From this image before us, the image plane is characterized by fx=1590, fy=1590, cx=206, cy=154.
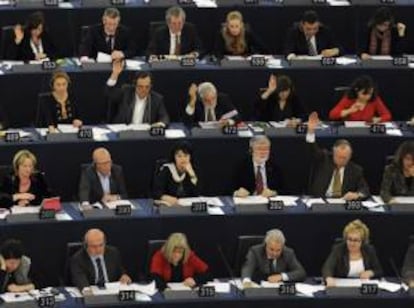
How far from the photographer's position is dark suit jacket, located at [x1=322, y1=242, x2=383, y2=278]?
12.8 metres

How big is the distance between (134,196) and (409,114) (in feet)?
9.79

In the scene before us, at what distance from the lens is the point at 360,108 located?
14.5m

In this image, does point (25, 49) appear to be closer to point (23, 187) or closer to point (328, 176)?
point (23, 187)

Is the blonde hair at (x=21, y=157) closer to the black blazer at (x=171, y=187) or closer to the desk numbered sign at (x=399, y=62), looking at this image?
the black blazer at (x=171, y=187)

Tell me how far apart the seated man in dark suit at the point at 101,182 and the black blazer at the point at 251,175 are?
1.03 metres

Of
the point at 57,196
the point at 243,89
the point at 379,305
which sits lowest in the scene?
the point at 379,305

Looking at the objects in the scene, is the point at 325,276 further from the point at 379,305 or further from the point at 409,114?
the point at 409,114

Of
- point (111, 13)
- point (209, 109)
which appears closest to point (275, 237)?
point (209, 109)

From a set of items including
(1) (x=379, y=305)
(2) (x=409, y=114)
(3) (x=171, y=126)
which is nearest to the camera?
(1) (x=379, y=305)

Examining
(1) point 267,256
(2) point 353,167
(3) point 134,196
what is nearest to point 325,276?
(1) point 267,256

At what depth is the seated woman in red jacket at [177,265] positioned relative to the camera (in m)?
12.5

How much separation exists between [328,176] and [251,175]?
0.67m

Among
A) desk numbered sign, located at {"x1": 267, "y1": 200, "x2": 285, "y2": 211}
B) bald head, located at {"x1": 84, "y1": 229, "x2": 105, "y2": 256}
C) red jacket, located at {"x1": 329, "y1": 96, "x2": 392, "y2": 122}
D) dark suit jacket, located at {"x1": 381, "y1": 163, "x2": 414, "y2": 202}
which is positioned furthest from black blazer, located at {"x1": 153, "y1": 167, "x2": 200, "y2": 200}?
red jacket, located at {"x1": 329, "y1": 96, "x2": 392, "y2": 122}

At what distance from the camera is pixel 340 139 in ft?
46.2
